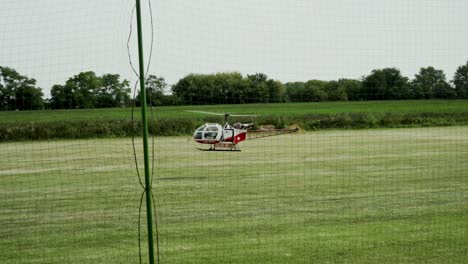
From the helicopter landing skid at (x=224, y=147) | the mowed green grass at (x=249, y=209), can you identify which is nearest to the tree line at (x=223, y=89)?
the mowed green grass at (x=249, y=209)

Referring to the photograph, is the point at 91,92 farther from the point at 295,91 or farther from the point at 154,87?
the point at 295,91

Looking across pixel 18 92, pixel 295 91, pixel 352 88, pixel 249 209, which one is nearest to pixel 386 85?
pixel 352 88

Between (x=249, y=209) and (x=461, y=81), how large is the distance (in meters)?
3.95

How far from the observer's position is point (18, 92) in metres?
5.74

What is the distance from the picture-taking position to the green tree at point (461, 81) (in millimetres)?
7312

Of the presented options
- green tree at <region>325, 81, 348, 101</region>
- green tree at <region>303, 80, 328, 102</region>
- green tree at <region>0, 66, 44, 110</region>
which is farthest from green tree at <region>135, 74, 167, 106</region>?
green tree at <region>325, 81, 348, 101</region>

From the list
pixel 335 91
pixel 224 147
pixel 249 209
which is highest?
pixel 335 91

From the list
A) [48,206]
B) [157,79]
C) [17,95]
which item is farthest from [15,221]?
[157,79]

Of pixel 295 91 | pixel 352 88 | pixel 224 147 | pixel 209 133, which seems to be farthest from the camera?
pixel 224 147

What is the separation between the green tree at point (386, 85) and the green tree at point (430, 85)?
5.4 inches

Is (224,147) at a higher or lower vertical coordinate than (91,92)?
lower

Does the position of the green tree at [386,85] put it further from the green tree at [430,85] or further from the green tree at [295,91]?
the green tree at [295,91]

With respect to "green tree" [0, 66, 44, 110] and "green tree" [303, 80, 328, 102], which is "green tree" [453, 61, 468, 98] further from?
"green tree" [0, 66, 44, 110]

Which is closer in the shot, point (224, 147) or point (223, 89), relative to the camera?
point (223, 89)
